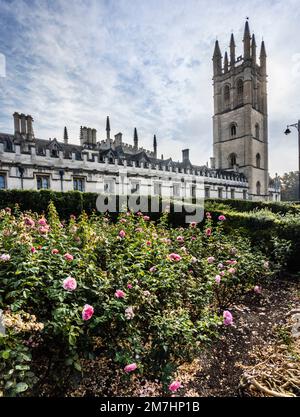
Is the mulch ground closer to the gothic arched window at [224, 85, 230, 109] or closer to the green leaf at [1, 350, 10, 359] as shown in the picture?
the green leaf at [1, 350, 10, 359]

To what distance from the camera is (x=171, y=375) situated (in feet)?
7.80

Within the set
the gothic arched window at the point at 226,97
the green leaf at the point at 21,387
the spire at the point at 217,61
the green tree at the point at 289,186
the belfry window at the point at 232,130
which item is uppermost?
the spire at the point at 217,61

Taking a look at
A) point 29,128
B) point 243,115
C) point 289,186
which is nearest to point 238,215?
point 29,128

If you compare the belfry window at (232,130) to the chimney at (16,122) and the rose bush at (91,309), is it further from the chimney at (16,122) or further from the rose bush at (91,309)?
the rose bush at (91,309)

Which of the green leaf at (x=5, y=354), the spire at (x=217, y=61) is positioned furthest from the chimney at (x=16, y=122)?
the spire at (x=217, y=61)

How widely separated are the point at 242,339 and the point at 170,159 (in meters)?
31.9

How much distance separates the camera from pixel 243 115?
135 ft

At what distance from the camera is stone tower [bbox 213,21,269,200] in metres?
40.5

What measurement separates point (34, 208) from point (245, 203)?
50.6ft

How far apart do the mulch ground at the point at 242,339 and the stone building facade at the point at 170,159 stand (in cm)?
1999

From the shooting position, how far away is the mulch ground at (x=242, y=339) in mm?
2705

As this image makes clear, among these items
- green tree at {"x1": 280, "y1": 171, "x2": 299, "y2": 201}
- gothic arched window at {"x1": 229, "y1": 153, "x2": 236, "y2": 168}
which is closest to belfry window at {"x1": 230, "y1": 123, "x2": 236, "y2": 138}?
gothic arched window at {"x1": 229, "y1": 153, "x2": 236, "y2": 168}
